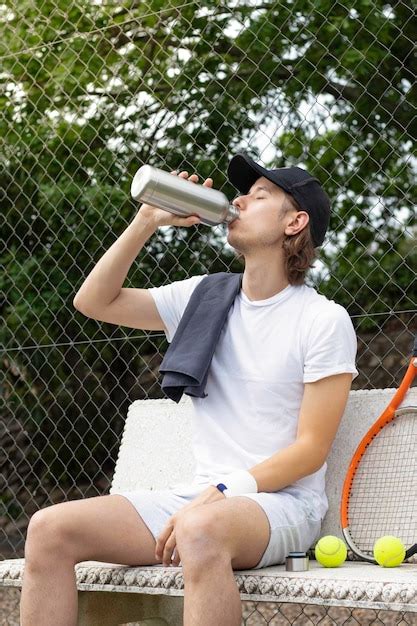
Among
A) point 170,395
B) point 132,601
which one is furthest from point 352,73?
point 132,601

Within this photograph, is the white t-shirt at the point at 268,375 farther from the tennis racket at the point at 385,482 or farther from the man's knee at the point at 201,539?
the man's knee at the point at 201,539

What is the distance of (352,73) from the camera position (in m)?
3.78

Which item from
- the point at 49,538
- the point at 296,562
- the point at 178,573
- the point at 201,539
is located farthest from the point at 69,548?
the point at 296,562

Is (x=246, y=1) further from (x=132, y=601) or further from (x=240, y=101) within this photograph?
(x=132, y=601)

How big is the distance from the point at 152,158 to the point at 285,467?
7.65 ft

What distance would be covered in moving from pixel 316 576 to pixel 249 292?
0.77 metres

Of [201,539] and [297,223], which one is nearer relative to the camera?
[201,539]

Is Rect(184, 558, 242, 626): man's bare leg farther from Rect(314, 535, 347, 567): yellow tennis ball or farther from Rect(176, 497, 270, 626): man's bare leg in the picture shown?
Rect(314, 535, 347, 567): yellow tennis ball

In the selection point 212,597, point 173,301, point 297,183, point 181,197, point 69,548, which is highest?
point 297,183

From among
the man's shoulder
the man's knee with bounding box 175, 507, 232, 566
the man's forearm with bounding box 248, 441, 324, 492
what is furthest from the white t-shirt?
the man's knee with bounding box 175, 507, 232, 566

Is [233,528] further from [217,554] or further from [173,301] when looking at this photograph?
[173,301]

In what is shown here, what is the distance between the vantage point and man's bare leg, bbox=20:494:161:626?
2123mm

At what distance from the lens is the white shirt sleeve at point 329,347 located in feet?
7.47

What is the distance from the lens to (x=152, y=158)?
14.1 feet
